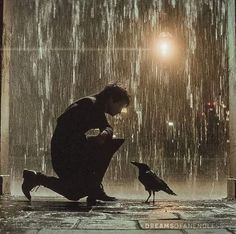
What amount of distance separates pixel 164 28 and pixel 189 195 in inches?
202

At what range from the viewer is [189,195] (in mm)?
10391

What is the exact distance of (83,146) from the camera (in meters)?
6.71

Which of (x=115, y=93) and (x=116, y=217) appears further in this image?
(x=115, y=93)

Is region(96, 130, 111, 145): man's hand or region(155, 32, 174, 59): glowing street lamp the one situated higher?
region(155, 32, 174, 59): glowing street lamp

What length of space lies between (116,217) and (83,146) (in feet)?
5.09

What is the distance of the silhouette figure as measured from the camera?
667 centimetres

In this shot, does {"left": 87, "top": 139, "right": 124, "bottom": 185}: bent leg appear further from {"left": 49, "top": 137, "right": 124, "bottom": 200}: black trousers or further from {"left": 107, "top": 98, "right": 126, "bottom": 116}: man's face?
{"left": 107, "top": 98, "right": 126, "bottom": 116}: man's face

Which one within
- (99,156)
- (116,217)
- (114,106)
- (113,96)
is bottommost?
(116,217)

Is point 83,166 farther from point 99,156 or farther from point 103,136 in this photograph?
point 103,136

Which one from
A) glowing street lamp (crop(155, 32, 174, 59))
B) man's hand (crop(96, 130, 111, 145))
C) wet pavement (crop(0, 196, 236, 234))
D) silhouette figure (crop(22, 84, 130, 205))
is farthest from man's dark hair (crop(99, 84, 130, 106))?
glowing street lamp (crop(155, 32, 174, 59))

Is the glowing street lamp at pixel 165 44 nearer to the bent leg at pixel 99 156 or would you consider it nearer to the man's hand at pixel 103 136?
the bent leg at pixel 99 156

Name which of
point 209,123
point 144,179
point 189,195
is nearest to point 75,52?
point 189,195

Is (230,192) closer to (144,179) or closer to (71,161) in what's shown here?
(144,179)

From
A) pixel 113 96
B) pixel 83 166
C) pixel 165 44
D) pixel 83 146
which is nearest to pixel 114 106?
pixel 113 96
